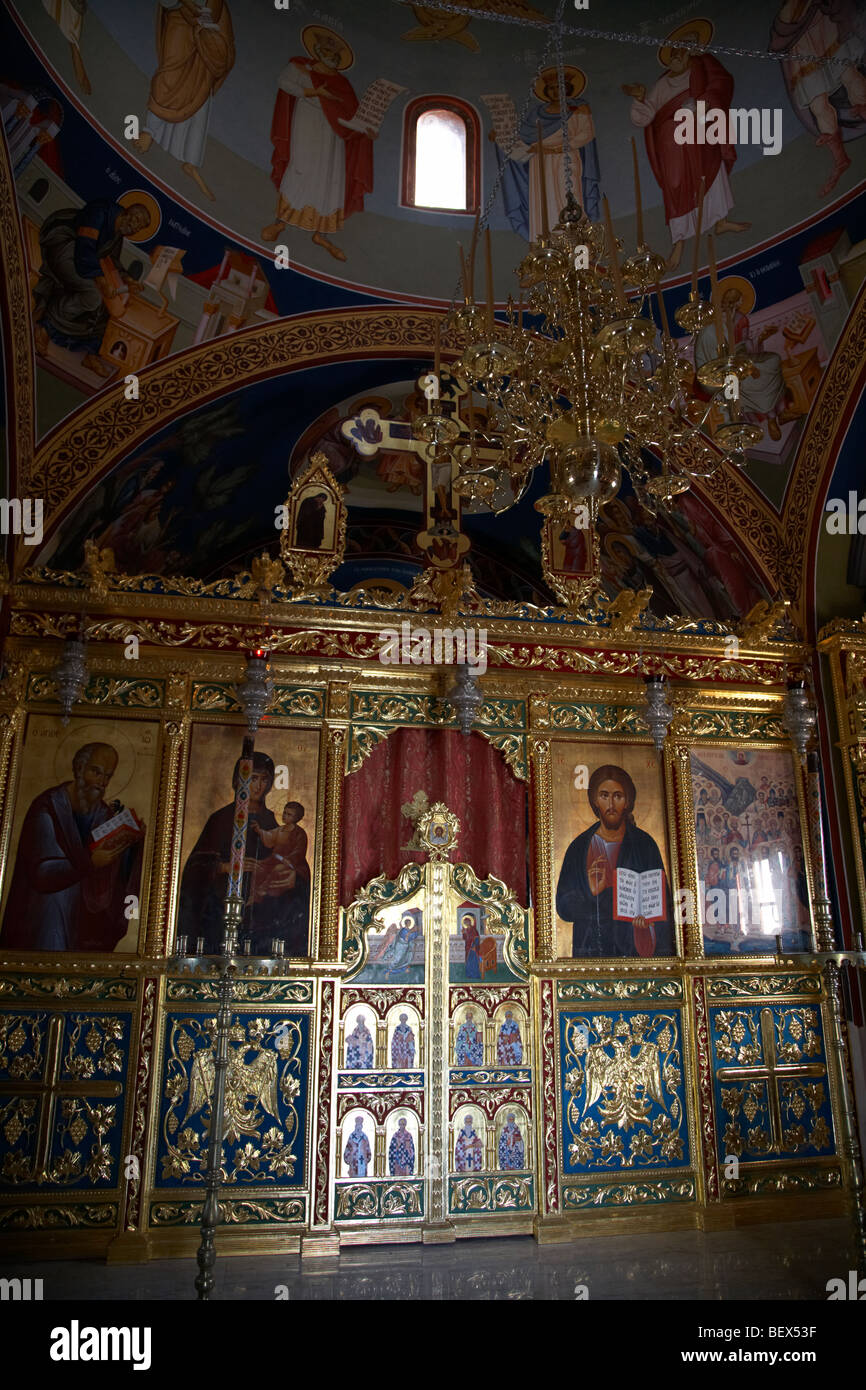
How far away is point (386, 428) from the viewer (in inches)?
384

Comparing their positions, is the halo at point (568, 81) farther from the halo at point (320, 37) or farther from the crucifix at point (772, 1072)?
the crucifix at point (772, 1072)

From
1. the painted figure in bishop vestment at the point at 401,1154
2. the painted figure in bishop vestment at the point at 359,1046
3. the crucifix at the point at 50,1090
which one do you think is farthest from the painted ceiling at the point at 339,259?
the painted figure in bishop vestment at the point at 401,1154

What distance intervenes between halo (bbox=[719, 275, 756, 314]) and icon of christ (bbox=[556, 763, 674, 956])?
4760 mm

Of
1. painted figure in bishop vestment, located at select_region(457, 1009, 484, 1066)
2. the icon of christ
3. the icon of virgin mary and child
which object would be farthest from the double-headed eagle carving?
the icon of virgin mary and child

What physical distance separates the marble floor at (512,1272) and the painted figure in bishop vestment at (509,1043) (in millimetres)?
1357

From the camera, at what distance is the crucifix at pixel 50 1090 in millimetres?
6656

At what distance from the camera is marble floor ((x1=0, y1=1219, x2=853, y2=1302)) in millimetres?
5828

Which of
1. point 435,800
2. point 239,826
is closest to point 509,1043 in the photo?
point 435,800

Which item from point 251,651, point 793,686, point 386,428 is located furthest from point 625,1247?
point 386,428

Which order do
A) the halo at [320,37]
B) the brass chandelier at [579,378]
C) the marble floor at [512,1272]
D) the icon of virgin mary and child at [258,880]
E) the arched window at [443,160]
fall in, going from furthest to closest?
the arched window at [443,160]
the halo at [320,37]
the icon of virgin mary and child at [258,880]
the marble floor at [512,1272]
the brass chandelier at [579,378]

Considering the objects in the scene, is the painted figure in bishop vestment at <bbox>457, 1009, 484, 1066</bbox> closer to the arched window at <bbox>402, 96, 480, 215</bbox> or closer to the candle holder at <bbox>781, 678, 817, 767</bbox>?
the candle holder at <bbox>781, 678, 817, 767</bbox>

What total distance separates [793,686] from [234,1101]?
6.43m

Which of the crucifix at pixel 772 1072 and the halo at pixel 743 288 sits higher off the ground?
the halo at pixel 743 288

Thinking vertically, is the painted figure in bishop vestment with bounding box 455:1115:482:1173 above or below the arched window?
below
